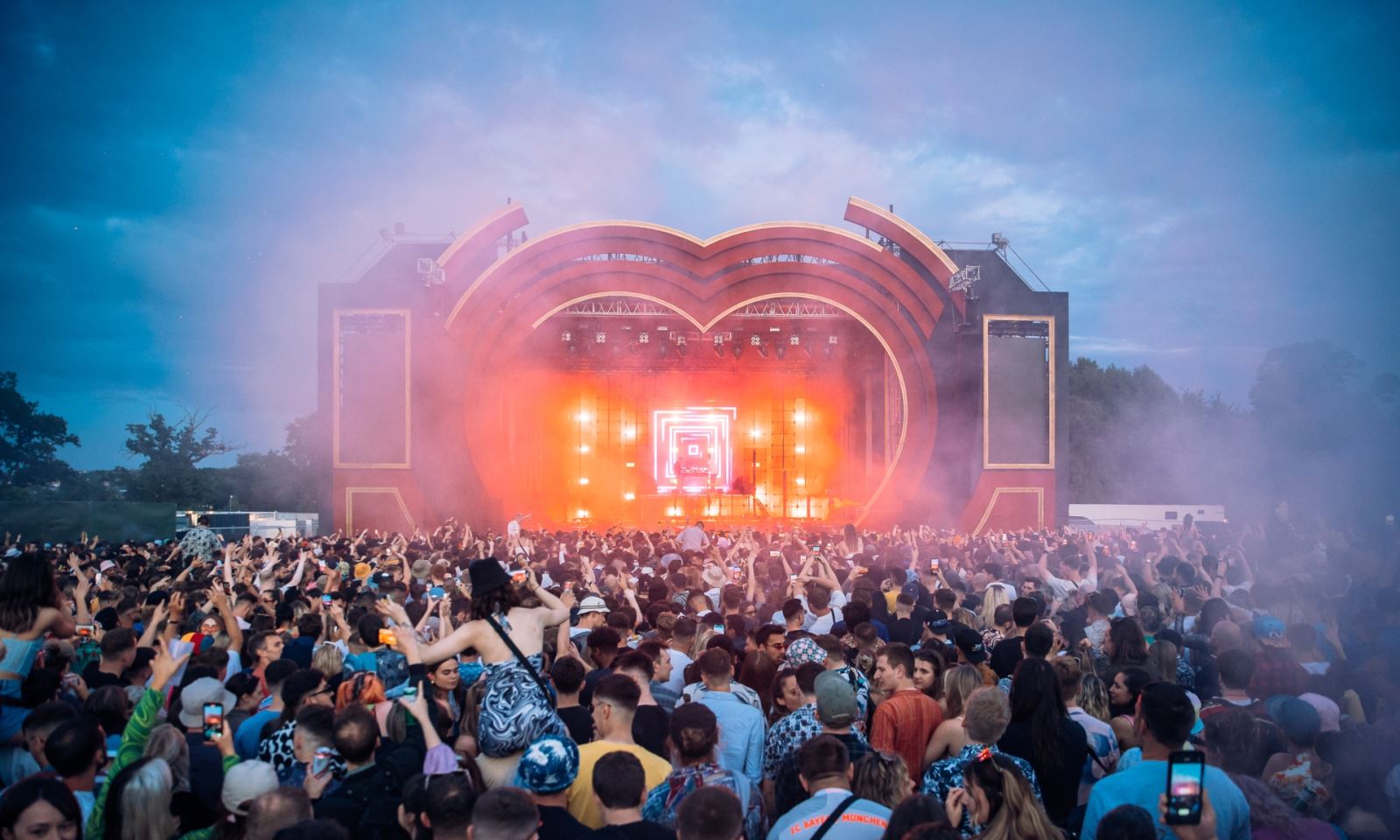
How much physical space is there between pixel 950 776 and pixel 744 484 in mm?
26586

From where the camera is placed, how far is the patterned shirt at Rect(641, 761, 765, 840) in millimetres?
3279

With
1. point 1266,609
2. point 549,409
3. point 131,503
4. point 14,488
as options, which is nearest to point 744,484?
point 549,409

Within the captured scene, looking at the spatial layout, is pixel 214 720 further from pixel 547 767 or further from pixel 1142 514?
pixel 1142 514

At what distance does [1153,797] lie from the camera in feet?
10.7

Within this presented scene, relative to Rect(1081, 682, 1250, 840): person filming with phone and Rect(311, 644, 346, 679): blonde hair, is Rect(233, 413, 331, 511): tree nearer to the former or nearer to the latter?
Rect(311, 644, 346, 679): blonde hair

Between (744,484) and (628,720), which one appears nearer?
(628,720)

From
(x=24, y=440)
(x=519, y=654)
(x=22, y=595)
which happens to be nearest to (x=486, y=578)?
(x=519, y=654)

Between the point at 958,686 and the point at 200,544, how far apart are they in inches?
503

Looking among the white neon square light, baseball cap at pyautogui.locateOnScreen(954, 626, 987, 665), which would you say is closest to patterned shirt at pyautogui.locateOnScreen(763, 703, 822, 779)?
baseball cap at pyautogui.locateOnScreen(954, 626, 987, 665)

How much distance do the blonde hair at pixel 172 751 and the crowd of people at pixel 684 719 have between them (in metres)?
0.01

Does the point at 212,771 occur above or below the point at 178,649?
below

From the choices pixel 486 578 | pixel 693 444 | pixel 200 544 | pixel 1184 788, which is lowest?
pixel 200 544

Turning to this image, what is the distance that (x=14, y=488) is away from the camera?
31.1m

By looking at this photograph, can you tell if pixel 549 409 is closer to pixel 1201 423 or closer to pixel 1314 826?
pixel 1201 423
